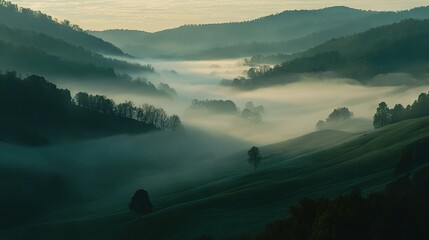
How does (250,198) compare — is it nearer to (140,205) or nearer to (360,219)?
(140,205)

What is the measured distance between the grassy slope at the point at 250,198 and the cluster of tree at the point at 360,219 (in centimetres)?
3220

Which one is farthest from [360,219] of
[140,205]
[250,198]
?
[140,205]

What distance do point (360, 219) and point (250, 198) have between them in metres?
63.7

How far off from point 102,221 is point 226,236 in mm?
36401

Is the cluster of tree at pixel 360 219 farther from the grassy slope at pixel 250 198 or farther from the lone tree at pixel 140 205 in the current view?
the lone tree at pixel 140 205

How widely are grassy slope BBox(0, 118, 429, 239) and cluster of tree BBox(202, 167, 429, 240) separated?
3220cm

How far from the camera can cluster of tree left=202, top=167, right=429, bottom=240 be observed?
50781 mm

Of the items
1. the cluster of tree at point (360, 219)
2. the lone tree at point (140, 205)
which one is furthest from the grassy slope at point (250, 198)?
the cluster of tree at point (360, 219)

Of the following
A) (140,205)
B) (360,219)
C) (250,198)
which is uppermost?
(140,205)

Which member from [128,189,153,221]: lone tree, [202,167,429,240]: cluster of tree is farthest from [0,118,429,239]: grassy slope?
[202,167,429,240]: cluster of tree

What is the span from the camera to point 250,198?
116m

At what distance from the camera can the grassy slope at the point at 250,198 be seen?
337 feet

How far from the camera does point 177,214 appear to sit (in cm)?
11012

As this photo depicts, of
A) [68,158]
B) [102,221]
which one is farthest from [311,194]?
[68,158]
